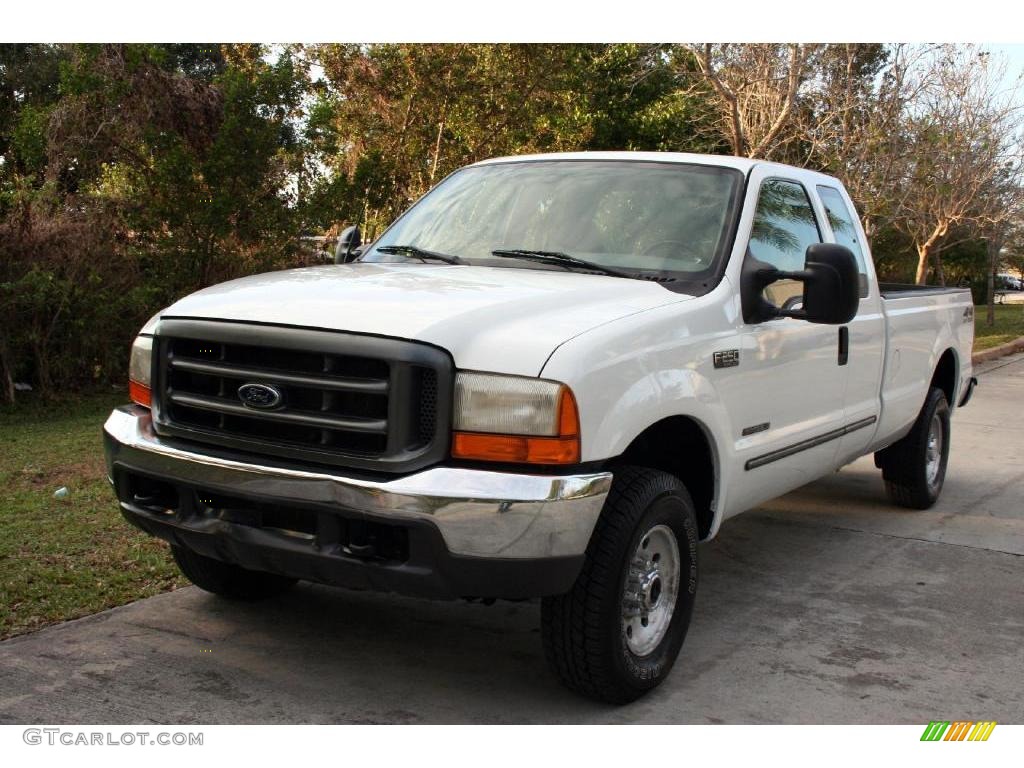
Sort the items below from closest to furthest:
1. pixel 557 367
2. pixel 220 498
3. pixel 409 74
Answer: pixel 557 367 → pixel 220 498 → pixel 409 74

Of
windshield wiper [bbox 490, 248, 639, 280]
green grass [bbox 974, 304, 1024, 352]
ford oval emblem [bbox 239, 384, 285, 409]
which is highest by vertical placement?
windshield wiper [bbox 490, 248, 639, 280]

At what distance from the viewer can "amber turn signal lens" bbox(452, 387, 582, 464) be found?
3.65 m

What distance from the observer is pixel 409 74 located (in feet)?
51.6

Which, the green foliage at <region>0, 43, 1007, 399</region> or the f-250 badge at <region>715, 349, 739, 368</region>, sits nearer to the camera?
the f-250 badge at <region>715, 349, 739, 368</region>

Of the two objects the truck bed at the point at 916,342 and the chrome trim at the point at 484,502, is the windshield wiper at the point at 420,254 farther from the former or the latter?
the truck bed at the point at 916,342

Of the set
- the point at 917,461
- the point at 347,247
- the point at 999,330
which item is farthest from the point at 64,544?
the point at 999,330

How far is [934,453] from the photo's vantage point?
7.56 m

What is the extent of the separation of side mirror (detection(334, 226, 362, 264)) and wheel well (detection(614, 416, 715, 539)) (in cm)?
191

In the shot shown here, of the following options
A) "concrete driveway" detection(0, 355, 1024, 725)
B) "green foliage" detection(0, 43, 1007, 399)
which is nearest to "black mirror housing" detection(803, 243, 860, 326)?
"concrete driveway" detection(0, 355, 1024, 725)

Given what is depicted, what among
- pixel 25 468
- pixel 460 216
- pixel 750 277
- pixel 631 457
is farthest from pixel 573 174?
pixel 25 468

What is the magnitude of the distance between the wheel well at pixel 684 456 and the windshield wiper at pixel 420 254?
116 cm

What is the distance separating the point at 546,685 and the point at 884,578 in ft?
7.52

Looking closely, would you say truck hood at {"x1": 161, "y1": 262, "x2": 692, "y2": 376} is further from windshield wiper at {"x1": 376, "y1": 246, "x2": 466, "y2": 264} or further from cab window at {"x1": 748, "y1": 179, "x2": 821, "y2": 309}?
cab window at {"x1": 748, "y1": 179, "x2": 821, "y2": 309}

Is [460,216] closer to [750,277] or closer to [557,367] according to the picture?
[750,277]
